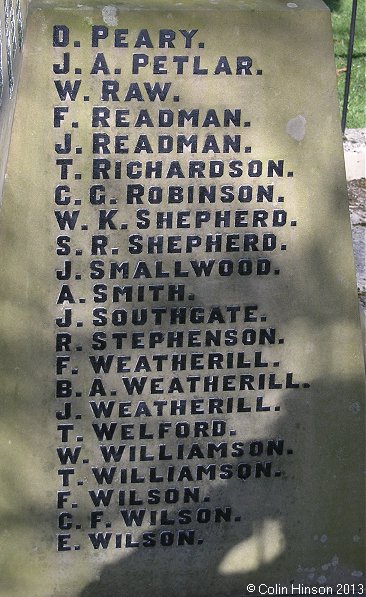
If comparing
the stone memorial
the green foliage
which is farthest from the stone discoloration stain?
the green foliage

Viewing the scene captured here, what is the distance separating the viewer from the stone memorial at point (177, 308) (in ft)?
10.3

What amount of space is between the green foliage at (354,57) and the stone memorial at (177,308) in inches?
174

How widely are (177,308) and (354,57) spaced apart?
20.8ft

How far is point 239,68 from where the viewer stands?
3158 millimetres

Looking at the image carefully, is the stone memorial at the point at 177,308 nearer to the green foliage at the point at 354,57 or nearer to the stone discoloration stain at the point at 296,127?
the stone discoloration stain at the point at 296,127

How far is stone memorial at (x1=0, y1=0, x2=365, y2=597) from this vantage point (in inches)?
123

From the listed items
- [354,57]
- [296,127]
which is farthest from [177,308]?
[354,57]

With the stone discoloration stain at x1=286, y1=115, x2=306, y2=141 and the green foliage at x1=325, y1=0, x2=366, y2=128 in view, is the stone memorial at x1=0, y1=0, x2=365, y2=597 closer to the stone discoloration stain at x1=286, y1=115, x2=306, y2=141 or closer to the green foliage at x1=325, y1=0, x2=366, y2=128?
the stone discoloration stain at x1=286, y1=115, x2=306, y2=141

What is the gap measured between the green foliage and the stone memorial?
174 inches

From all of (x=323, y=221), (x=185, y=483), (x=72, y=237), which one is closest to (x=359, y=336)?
(x=323, y=221)

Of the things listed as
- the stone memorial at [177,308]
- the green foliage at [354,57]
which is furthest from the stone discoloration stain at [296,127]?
the green foliage at [354,57]

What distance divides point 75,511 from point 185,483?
0.37 meters

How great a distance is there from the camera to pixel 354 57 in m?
9.16

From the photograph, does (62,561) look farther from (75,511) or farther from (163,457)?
(163,457)
